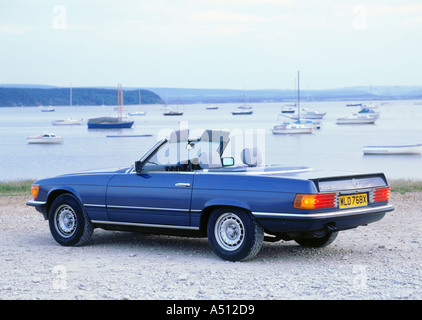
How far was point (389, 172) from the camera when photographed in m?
46.2

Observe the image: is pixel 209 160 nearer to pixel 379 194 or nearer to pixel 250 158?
pixel 250 158

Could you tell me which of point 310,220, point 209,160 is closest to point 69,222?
point 209,160

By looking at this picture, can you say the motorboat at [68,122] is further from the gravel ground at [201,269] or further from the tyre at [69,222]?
the tyre at [69,222]

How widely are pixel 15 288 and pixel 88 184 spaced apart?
2.55m

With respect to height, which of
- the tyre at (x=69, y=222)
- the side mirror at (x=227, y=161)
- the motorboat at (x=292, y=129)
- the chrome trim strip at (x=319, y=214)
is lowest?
the motorboat at (x=292, y=129)

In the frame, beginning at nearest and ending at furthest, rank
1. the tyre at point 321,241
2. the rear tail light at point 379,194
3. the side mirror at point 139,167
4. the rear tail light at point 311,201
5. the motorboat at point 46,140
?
the rear tail light at point 311,201, the rear tail light at point 379,194, the side mirror at point 139,167, the tyre at point 321,241, the motorboat at point 46,140

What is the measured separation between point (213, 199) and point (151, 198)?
0.93 meters

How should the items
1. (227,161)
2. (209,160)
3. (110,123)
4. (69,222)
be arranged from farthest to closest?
1. (110,123)
2. (69,222)
3. (227,161)
4. (209,160)

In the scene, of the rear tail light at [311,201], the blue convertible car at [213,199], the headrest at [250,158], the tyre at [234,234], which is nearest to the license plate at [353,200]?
the blue convertible car at [213,199]

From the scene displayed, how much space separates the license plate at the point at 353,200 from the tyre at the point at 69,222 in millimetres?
3385

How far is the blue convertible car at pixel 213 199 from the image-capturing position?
8195 mm

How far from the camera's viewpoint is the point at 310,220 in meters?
8.07

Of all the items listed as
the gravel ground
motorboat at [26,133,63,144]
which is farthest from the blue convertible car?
motorboat at [26,133,63,144]

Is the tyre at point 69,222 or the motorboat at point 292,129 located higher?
the tyre at point 69,222
